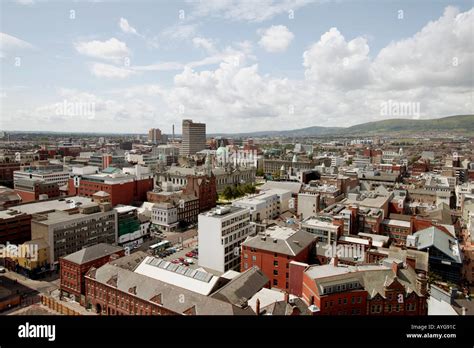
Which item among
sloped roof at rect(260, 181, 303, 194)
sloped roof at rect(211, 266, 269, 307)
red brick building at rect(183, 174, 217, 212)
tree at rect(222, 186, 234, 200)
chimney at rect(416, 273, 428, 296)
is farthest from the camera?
tree at rect(222, 186, 234, 200)

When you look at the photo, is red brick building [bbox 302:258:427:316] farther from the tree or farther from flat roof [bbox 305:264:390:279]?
the tree

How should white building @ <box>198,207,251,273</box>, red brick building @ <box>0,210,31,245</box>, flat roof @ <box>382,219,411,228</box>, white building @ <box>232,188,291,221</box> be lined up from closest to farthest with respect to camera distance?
white building @ <box>198,207,251,273</box> < red brick building @ <box>0,210,31,245</box> < flat roof @ <box>382,219,411,228</box> < white building @ <box>232,188,291,221</box>

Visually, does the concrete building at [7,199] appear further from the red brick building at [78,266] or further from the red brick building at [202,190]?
the red brick building at [202,190]

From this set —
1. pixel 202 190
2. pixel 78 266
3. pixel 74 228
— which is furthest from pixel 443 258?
pixel 74 228

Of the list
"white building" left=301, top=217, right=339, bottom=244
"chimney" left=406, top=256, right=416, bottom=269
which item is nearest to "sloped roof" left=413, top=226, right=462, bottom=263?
"chimney" left=406, top=256, right=416, bottom=269

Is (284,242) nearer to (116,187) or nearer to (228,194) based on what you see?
(116,187)

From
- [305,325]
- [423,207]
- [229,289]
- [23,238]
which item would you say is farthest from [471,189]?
[23,238]

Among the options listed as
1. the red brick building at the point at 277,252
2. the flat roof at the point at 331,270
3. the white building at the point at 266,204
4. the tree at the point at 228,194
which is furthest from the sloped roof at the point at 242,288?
the tree at the point at 228,194
